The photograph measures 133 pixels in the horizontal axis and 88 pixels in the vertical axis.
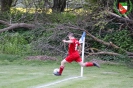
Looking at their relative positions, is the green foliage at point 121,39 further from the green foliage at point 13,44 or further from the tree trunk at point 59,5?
the tree trunk at point 59,5

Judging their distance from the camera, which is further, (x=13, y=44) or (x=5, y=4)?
(x=5, y=4)

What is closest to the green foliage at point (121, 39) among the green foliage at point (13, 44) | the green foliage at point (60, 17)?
the green foliage at point (60, 17)

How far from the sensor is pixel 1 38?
25.4 metres

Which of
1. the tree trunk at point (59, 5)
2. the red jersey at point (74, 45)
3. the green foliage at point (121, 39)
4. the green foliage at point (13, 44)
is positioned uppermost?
the tree trunk at point (59, 5)

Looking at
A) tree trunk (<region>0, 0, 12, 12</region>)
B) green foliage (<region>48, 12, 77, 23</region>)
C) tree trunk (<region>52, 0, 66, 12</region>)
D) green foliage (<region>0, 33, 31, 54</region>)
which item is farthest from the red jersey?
tree trunk (<region>0, 0, 12, 12</region>)

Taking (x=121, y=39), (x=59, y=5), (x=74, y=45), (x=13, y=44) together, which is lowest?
(x=13, y=44)

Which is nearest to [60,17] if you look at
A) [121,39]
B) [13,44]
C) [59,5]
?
[59,5]

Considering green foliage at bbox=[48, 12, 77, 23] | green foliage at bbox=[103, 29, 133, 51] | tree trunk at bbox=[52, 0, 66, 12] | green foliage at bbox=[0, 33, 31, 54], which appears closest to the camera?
green foliage at bbox=[103, 29, 133, 51]

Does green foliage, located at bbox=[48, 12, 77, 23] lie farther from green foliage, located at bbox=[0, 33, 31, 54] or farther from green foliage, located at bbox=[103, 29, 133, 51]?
green foliage, located at bbox=[103, 29, 133, 51]

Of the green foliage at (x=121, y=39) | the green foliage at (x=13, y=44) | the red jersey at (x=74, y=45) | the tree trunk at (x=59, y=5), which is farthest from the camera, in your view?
the tree trunk at (x=59, y=5)

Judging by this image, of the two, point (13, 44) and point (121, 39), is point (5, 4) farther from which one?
point (121, 39)

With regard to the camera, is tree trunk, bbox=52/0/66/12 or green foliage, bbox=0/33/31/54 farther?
tree trunk, bbox=52/0/66/12

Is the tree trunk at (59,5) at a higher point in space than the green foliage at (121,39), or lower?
higher

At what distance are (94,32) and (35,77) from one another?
9.59m
